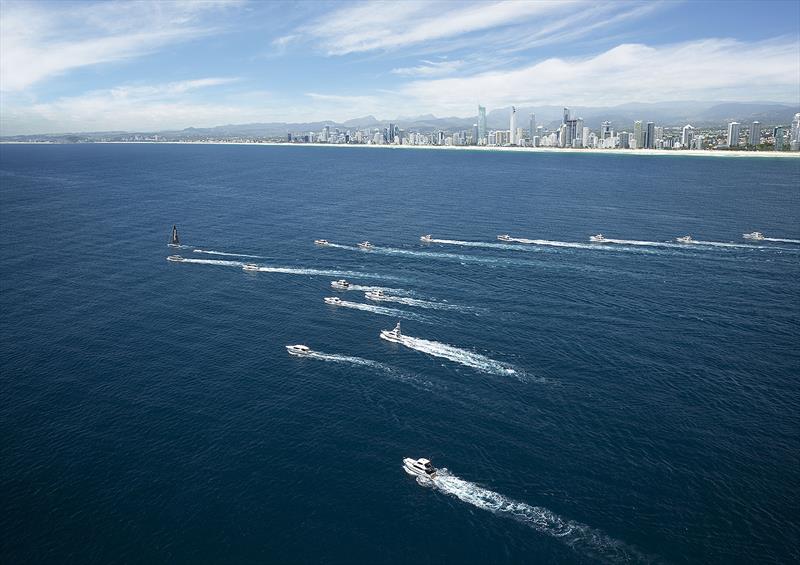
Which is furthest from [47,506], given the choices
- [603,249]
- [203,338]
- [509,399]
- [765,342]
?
[603,249]

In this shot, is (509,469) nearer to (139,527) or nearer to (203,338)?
(139,527)

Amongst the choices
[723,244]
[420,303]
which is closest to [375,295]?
[420,303]

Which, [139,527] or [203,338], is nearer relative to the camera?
[139,527]

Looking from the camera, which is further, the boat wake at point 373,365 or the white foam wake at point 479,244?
the white foam wake at point 479,244

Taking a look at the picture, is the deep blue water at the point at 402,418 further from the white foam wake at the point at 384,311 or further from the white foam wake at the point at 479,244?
the white foam wake at the point at 479,244

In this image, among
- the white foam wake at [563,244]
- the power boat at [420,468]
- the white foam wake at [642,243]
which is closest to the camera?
the power boat at [420,468]

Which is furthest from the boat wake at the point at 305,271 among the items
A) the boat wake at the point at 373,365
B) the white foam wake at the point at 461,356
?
the boat wake at the point at 373,365

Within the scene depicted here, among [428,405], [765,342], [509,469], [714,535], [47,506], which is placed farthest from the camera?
[765,342]
